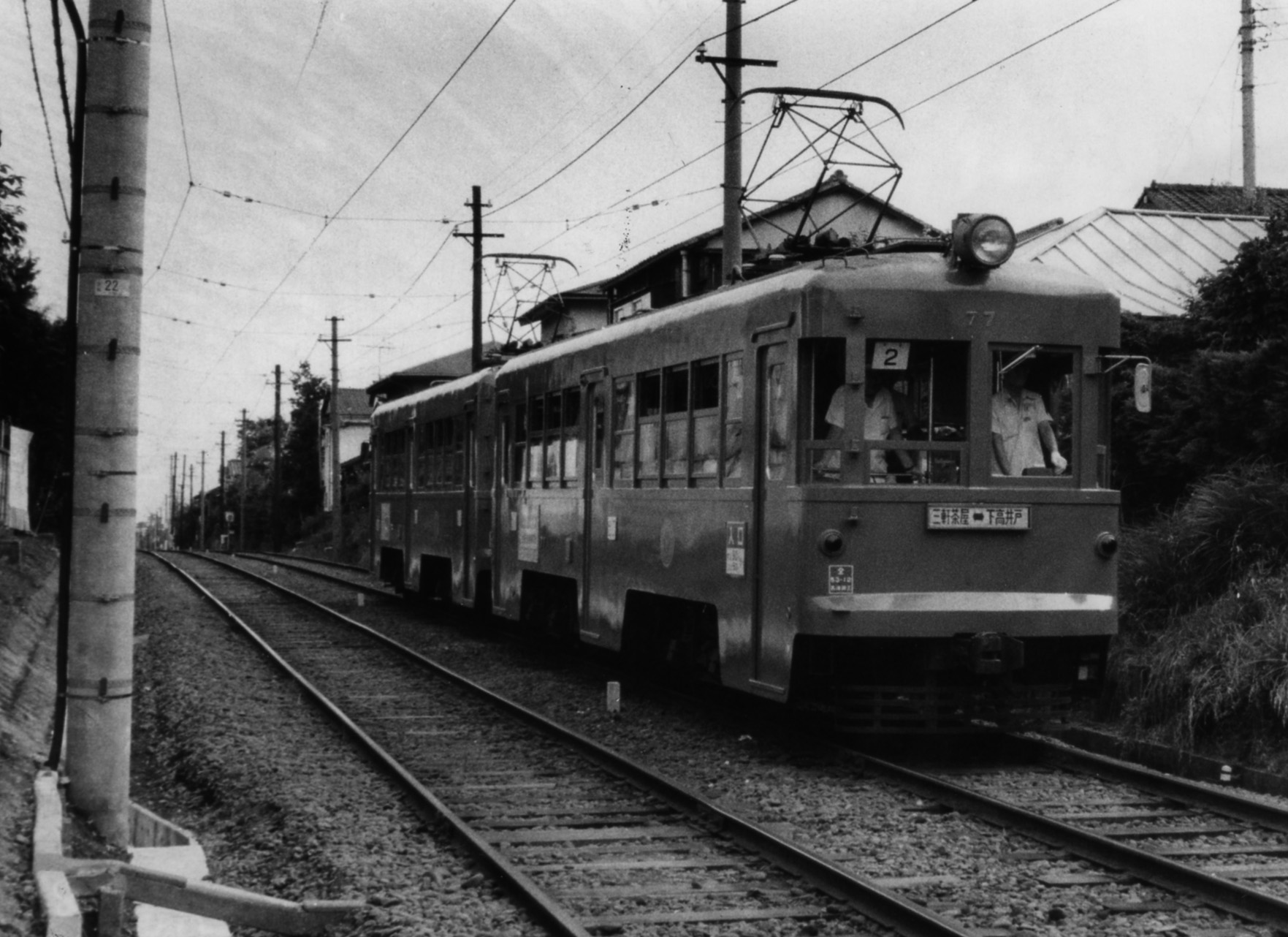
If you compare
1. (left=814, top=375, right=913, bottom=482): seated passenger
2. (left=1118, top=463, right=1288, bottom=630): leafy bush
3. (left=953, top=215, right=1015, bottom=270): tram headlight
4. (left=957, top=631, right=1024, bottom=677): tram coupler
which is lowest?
(left=957, top=631, right=1024, bottom=677): tram coupler

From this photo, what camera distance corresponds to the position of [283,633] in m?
19.7

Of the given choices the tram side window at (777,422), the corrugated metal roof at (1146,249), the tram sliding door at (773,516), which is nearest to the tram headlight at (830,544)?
the tram sliding door at (773,516)

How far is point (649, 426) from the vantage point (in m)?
12.0

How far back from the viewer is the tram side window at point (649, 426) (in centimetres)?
1180

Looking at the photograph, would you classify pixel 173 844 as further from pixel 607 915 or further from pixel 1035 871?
pixel 1035 871

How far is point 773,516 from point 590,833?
2.67 m

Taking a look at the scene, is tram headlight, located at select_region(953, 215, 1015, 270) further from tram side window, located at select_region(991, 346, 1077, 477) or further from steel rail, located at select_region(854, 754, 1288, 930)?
steel rail, located at select_region(854, 754, 1288, 930)

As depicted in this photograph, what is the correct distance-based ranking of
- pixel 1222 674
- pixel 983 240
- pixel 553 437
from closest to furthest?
pixel 983 240 < pixel 1222 674 < pixel 553 437

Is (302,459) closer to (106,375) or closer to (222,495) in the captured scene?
(222,495)

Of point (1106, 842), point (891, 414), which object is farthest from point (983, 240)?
point (1106, 842)

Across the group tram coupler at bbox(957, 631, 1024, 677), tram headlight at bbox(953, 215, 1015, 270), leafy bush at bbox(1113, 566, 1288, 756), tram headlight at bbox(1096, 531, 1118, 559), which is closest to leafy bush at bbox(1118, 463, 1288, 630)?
leafy bush at bbox(1113, 566, 1288, 756)

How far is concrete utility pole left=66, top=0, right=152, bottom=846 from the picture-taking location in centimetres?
700

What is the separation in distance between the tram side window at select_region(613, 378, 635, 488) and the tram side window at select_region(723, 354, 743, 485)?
1885 millimetres

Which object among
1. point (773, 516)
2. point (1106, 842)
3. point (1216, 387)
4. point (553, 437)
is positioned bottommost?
point (1106, 842)
